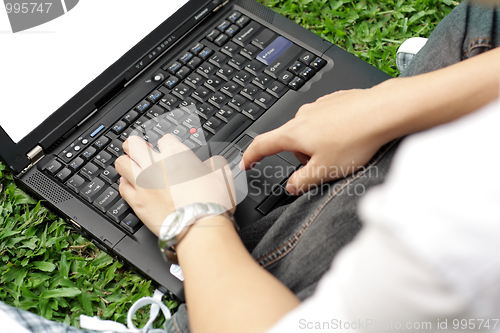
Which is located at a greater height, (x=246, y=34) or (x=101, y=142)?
(x=246, y=34)

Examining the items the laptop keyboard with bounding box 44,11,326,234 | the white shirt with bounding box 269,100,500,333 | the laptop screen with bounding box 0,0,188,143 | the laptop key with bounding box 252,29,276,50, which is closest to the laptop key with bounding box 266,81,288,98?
the laptop keyboard with bounding box 44,11,326,234

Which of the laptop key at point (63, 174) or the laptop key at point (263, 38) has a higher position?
the laptop key at point (263, 38)

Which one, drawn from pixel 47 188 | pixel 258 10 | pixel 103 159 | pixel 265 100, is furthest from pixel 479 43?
pixel 47 188

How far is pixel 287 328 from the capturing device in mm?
475

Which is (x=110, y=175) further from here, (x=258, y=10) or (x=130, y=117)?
(x=258, y=10)

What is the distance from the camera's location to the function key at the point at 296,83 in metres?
0.93

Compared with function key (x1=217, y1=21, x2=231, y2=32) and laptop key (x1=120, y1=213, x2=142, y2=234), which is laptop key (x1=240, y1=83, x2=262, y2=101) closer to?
function key (x1=217, y1=21, x2=231, y2=32)

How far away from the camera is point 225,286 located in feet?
1.89

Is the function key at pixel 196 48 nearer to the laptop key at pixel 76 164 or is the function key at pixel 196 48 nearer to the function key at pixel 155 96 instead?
the function key at pixel 155 96

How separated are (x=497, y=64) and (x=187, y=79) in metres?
0.61

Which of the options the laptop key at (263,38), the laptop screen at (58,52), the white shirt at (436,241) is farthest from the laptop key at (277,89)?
the white shirt at (436,241)

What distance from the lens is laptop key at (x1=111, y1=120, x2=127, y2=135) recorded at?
2.82 feet

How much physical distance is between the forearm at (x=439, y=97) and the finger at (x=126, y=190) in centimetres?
46

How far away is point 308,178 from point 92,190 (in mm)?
428
